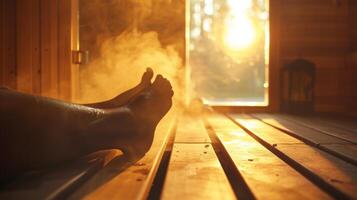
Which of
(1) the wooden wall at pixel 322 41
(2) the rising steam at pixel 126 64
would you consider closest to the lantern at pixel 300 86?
(1) the wooden wall at pixel 322 41

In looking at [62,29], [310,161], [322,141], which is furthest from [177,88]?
[310,161]

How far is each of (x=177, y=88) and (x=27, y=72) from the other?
6.96 feet

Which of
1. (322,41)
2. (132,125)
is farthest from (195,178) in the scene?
(322,41)

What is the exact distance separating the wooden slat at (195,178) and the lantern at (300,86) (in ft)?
9.17

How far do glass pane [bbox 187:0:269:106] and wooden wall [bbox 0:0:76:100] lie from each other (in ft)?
24.2

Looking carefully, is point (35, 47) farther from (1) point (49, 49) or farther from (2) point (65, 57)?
(2) point (65, 57)

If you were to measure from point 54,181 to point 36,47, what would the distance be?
173 cm

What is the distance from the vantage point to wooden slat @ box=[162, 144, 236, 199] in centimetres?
97

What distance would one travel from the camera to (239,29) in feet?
33.6

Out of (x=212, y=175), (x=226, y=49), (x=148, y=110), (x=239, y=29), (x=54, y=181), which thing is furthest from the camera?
(x=226, y=49)

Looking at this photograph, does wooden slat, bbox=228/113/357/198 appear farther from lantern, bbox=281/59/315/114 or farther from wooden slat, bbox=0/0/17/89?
lantern, bbox=281/59/315/114

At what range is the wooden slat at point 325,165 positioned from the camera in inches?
41.3

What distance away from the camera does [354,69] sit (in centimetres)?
430

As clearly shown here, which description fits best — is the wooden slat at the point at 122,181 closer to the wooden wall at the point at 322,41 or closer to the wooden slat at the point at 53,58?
the wooden slat at the point at 53,58
